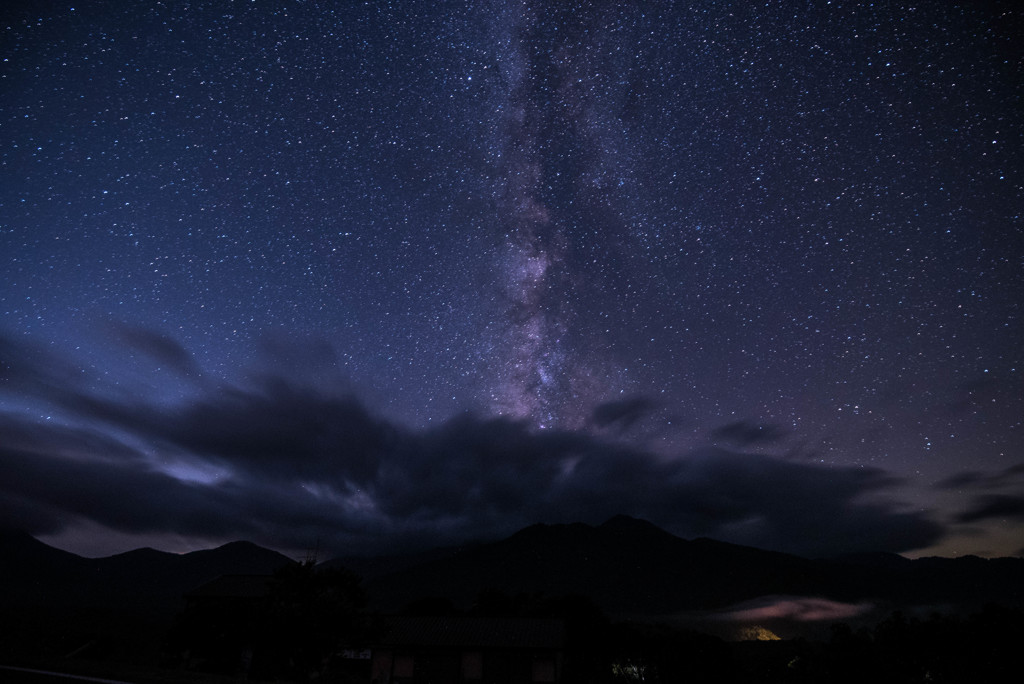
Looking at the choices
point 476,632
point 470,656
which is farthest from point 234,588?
point 470,656

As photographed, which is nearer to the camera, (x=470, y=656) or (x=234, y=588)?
(x=470, y=656)

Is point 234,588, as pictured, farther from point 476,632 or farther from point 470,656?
point 470,656

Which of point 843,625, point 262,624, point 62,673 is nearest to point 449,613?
point 843,625

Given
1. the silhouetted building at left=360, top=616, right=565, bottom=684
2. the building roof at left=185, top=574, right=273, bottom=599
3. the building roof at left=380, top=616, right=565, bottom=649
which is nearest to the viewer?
the silhouetted building at left=360, top=616, right=565, bottom=684

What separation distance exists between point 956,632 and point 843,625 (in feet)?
77.8

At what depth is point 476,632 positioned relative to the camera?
140 feet

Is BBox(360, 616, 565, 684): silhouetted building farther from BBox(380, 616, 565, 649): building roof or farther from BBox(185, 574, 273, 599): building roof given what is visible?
BBox(185, 574, 273, 599): building roof

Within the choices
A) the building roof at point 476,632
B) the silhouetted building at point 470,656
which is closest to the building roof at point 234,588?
the building roof at point 476,632

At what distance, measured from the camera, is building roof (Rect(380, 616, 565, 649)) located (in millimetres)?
40375

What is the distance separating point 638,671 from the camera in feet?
139

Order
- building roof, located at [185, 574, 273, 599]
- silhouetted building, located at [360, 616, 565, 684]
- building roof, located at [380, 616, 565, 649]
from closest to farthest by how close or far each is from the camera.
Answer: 1. silhouetted building, located at [360, 616, 565, 684]
2. building roof, located at [380, 616, 565, 649]
3. building roof, located at [185, 574, 273, 599]

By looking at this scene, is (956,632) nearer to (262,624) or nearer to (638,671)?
(638,671)

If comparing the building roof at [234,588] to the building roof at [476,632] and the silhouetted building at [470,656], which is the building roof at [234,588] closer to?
the building roof at [476,632]

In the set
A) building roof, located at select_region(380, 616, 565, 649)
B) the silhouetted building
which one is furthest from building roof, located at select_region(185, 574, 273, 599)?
the silhouetted building
